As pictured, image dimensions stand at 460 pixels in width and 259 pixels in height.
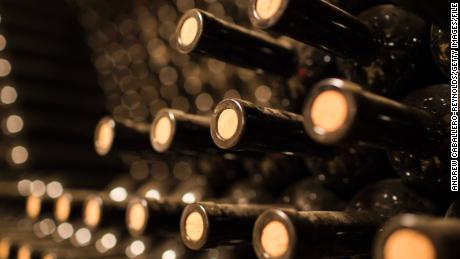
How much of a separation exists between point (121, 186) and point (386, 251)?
0.58 metres

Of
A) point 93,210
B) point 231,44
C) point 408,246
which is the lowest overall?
point 408,246

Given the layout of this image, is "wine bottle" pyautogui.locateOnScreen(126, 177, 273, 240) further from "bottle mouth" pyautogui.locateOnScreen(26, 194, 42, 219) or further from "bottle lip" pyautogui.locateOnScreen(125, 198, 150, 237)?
"bottle mouth" pyautogui.locateOnScreen(26, 194, 42, 219)

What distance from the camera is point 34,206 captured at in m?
0.73

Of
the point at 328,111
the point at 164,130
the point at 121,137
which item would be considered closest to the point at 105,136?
the point at 121,137

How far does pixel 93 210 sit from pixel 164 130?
19cm

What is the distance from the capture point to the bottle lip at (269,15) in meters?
0.34

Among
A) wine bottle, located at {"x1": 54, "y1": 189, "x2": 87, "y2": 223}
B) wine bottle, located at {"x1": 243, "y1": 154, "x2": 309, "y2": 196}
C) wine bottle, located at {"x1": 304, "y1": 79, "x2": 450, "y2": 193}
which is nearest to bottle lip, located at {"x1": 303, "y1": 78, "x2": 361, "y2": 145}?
wine bottle, located at {"x1": 304, "y1": 79, "x2": 450, "y2": 193}

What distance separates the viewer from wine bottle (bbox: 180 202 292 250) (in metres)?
0.39

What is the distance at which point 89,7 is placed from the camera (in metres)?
1.02

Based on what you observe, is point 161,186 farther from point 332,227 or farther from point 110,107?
point 332,227

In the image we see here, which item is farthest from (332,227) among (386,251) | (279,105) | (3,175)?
(3,175)

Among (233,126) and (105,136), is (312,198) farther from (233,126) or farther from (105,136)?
(105,136)

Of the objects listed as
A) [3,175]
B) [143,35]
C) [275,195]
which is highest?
[143,35]

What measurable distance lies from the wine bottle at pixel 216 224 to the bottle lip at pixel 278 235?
0.22 ft
